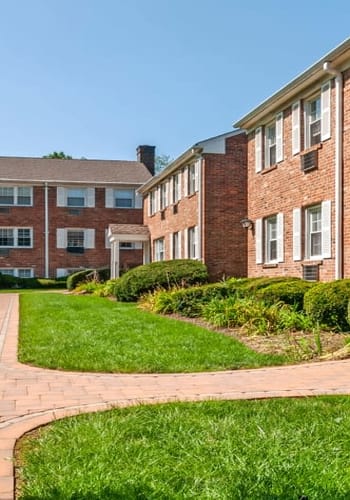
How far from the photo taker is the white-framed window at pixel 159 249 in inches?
1123

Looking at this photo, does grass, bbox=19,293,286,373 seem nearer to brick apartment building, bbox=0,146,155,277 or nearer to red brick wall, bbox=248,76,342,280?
red brick wall, bbox=248,76,342,280

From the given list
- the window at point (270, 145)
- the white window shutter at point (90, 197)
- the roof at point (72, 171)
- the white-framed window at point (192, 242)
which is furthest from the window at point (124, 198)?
the window at point (270, 145)

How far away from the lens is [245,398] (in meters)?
6.04

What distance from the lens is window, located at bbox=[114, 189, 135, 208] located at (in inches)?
1508

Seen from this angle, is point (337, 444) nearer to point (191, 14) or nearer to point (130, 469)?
point (130, 469)

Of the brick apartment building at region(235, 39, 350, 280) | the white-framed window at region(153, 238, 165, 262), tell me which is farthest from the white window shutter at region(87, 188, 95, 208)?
the brick apartment building at region(235, 39, 350, 280)

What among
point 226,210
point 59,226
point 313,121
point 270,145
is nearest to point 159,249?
point 226,210

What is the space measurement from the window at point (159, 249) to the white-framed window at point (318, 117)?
46.4ft

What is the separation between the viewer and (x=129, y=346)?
9.55 meters

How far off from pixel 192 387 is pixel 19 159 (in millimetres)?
35954

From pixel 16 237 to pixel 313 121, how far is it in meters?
25.9

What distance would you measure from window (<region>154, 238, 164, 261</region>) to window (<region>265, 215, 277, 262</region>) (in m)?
11.1

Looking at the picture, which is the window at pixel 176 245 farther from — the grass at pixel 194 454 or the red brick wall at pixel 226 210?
the grass at pixel 194 454

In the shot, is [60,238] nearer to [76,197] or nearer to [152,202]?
[76,197]
